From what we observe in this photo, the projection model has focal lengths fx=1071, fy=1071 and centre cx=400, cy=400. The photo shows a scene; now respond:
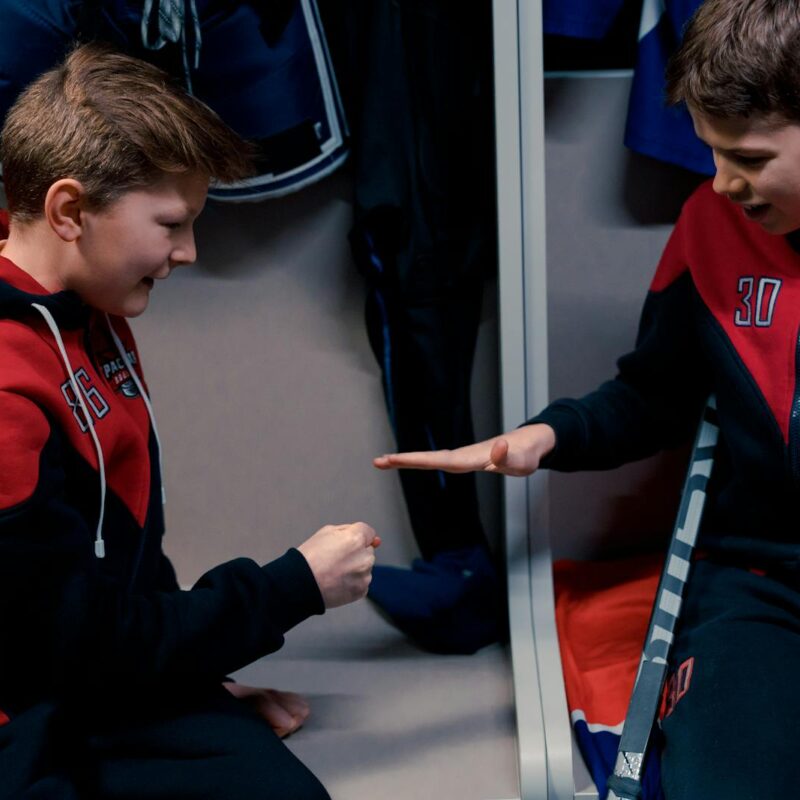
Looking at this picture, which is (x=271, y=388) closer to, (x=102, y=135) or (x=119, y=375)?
(x=119, y=375)

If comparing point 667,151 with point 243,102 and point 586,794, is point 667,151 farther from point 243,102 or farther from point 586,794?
point 586,794

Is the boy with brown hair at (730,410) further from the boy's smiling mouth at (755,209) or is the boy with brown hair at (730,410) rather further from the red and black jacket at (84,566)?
the red and black jacket at (84,566)

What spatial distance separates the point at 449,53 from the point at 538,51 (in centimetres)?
18

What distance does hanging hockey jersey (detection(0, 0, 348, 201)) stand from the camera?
1.29 meters

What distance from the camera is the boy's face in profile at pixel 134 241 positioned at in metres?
1.03

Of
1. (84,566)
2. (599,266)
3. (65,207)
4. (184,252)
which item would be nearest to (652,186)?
(599,266)

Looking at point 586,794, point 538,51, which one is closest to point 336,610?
point 586,794

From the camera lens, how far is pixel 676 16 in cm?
132

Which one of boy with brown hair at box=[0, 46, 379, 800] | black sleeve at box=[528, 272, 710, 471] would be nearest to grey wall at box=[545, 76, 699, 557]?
black sleeve at box=[528, 272, 710, 471]

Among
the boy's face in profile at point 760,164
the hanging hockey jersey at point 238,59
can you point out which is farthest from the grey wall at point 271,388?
the boy's face in profile at point 760,164

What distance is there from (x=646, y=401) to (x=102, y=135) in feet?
2.26

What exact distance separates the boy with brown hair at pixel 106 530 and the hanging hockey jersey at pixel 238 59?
0.78ft

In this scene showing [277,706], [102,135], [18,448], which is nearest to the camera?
[18,448]

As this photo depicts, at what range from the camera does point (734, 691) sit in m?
1.04
